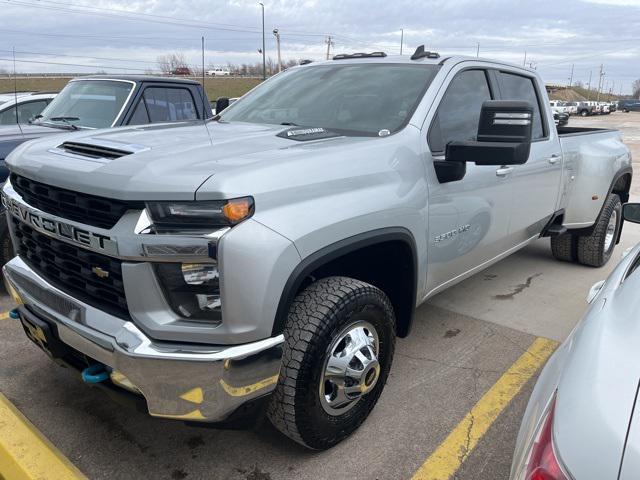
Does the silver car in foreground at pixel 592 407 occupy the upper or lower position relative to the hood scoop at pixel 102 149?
lower

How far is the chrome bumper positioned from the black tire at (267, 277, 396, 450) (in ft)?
0.46

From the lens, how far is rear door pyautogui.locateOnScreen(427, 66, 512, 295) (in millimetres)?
2979

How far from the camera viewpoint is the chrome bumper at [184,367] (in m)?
1.91

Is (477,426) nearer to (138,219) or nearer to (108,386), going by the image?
(108,386)

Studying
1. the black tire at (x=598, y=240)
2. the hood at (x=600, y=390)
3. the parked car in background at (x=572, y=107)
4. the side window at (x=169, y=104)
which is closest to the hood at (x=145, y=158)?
the hood at (x=600, y=390)

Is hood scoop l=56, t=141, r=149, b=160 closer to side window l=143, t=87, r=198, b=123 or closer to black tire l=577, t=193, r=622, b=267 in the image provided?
side window l=143, t=87, r=198, b=123

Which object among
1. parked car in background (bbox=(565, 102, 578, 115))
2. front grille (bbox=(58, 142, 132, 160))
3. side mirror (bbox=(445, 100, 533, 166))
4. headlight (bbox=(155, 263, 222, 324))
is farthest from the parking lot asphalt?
parked car in background (bbox=(565, 102, 578, 115))

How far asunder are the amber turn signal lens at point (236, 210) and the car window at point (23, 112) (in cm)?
710

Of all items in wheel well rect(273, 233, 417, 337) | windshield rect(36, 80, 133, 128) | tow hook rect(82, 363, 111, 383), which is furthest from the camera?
windshield rect(36, 80, 133, 128)

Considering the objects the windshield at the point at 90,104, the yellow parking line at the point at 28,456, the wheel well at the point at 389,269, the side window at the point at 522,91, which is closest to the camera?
the yellow parking line at the point at 28,456

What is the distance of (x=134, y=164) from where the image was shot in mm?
2080

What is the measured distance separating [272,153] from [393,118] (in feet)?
3.14

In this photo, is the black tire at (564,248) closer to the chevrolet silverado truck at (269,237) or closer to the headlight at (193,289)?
the chevrolet silverado truck at (269,237)

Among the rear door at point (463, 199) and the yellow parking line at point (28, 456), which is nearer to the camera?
the yellow parking line at point (28, 456)
